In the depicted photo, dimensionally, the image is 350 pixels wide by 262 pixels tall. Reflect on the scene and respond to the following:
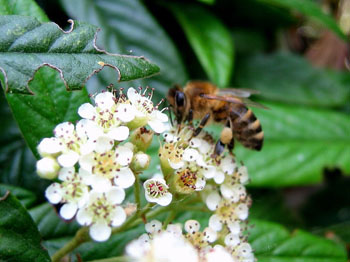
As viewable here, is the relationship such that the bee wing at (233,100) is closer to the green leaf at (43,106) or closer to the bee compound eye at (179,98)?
the bee compound eye at (179,98)

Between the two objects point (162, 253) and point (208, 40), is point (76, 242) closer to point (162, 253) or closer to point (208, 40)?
point (162, 253)

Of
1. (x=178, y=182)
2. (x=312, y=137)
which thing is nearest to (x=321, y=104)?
(x=312, y=137)

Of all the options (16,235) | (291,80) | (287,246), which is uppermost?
(16,235)

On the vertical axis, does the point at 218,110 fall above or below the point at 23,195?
above

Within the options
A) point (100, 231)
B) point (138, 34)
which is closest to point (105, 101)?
point (100, 231)

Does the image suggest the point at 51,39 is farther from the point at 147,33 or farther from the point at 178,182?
the point at 147,33

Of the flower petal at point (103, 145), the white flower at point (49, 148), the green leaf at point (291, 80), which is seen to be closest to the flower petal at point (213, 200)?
the flower petal at point (103, 145)

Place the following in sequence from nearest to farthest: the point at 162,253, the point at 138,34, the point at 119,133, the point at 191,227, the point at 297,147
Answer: the point at 162,253, the point at 119,133, the point at 191,227, the point at 138,34, the point at 297,147
